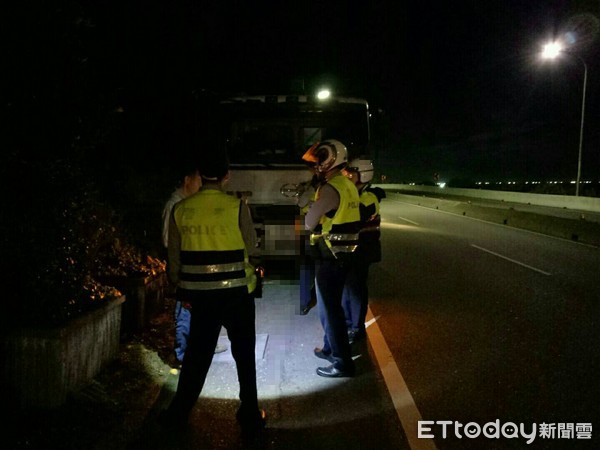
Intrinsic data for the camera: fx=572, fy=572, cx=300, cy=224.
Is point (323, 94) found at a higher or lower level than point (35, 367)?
higher

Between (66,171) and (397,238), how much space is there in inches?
497

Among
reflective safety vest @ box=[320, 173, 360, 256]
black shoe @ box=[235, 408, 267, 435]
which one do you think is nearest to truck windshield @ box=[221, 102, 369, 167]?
reflective safety vest @ box=[320, 173, 360, 256]

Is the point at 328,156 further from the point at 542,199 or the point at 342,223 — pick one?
the point at 542,199

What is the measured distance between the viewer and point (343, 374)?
518 cm

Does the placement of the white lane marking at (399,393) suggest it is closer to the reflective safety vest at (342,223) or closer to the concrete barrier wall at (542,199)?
the reflective safety vest at (342,223)

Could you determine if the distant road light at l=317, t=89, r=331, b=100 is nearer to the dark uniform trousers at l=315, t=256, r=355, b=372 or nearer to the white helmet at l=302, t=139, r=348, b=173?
the white helmet at l=302, t=139, r=348, b=173

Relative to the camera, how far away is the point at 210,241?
12.8ft

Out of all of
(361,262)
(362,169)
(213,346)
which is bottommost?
(213,346)

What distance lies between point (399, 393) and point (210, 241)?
7.09 feet

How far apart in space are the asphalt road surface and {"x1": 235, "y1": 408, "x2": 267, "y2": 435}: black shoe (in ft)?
3.63

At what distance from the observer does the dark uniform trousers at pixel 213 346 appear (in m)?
4.06

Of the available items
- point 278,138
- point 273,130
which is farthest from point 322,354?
point 273,130

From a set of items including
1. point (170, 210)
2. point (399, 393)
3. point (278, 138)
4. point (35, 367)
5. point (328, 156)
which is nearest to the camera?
point (35, 367)

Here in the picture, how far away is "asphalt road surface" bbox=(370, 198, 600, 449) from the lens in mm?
4422
